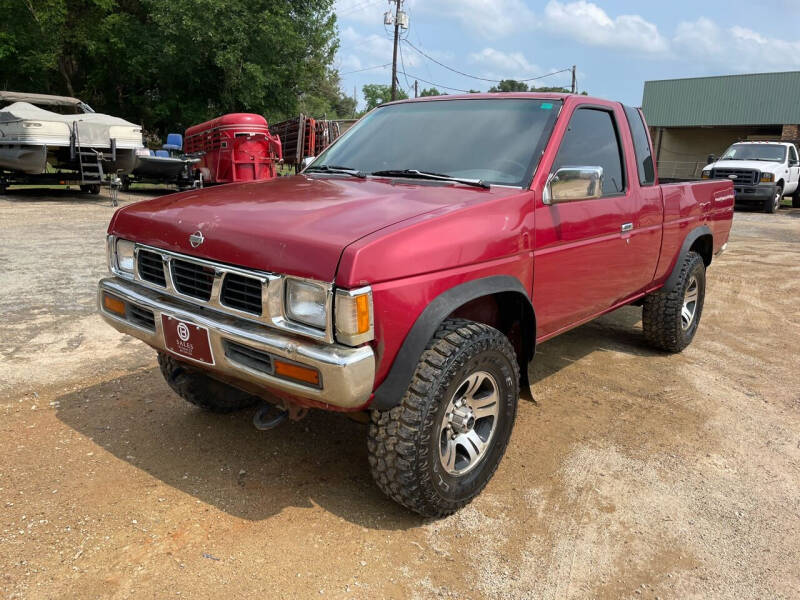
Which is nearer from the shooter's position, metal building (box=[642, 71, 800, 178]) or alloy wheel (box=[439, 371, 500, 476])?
alloy wheel (box=[439, 371, 500, 476])

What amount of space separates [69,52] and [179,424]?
2649 cm

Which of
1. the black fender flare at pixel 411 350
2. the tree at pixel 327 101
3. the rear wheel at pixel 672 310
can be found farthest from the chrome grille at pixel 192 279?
the tree at pixel 327 101

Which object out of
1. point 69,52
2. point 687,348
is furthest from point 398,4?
point 687,348

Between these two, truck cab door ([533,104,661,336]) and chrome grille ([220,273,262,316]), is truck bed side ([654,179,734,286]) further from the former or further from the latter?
chrome grille ([220,273,262,316])

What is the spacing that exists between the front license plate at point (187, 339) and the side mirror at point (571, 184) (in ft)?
5.82

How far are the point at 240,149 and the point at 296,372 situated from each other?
11495 mm

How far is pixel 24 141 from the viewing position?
12086 mm

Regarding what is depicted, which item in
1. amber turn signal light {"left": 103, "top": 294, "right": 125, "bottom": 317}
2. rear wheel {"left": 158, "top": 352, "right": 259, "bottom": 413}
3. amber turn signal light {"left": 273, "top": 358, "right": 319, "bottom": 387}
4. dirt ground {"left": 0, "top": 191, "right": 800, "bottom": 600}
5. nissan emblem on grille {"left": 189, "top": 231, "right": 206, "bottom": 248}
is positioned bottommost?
dirt ground {"left": 0, "top": 191, "right": 800, "bottom": 600}

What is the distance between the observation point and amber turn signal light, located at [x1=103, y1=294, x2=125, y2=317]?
2.93m

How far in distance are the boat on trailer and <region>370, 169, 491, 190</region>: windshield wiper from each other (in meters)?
11.5

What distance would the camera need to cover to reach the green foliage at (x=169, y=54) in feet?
72.0

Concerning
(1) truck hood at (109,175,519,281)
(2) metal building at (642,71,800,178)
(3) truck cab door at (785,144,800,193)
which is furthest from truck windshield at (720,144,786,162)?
(1) truck hood at (109,175,519,281)

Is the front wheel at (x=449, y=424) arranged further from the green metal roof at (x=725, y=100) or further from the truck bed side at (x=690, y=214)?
the green metal roof at (x=725, y=100)

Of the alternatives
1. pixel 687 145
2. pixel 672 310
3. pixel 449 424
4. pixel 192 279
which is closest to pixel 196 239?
pixel 192 279
